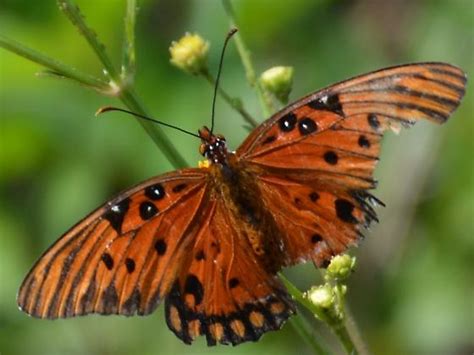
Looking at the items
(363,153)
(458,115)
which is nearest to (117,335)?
(458,115)

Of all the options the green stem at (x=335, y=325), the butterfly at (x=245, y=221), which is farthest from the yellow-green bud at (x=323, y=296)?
the butterfly at (x=245, y=221)

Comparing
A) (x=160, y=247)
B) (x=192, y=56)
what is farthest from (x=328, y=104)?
(x=192, y=56)

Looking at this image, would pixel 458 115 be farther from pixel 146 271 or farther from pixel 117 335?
pixel 146 271

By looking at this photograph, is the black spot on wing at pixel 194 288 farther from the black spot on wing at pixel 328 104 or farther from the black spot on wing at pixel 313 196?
the black spot on wing at pixel 328 104

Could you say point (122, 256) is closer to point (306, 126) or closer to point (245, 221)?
point (245, 221)

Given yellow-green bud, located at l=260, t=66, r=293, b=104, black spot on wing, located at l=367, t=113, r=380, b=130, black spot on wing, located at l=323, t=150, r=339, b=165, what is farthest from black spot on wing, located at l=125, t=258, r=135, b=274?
yellow-green bud, located at l=260, t=66, r=293, b=104

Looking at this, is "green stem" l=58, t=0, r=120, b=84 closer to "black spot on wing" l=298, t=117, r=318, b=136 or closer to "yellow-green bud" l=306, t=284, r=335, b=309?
"black spot on wing" l=298, t=117, r=318, b=136
